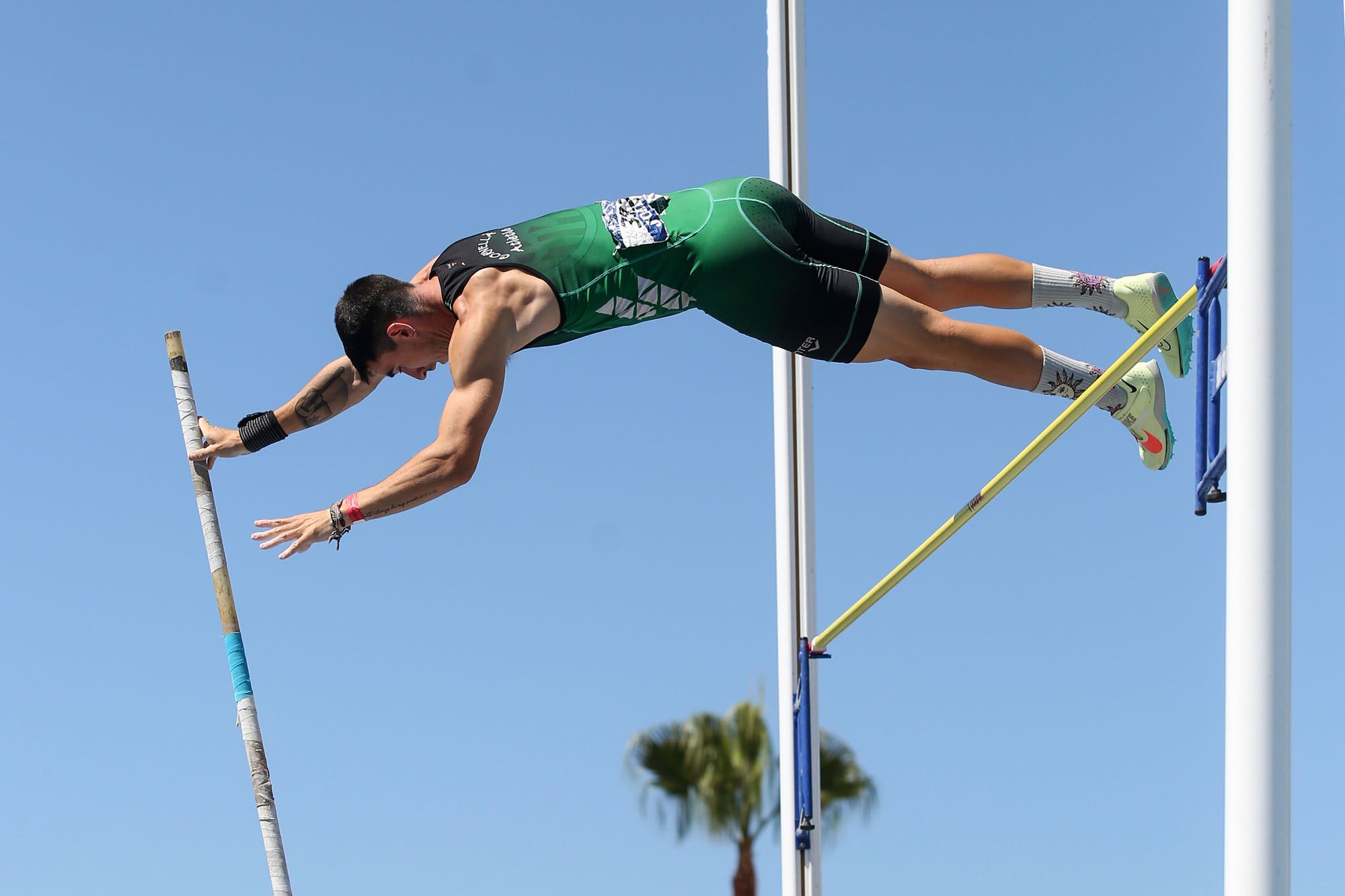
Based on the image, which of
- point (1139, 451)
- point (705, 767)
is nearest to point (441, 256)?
point (1139, 451)

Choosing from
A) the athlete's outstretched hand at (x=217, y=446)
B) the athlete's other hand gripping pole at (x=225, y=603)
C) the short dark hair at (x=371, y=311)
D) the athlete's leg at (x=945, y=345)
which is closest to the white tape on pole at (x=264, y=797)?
the athlete's other hand gripping pole at (x=225, y=603)

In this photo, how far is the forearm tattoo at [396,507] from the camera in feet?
13.4

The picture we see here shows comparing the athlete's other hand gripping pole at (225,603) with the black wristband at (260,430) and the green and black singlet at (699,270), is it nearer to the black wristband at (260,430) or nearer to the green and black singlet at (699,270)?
the black wristband at (260,430)

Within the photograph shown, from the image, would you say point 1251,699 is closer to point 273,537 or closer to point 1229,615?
point 1229,615

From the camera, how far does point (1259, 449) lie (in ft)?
9.07

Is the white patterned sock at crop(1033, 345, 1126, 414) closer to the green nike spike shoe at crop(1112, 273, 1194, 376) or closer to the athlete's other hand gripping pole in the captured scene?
the green nike spike shoe at crop(1112, 273, 1194, 376)

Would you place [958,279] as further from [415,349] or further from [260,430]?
[260,430]

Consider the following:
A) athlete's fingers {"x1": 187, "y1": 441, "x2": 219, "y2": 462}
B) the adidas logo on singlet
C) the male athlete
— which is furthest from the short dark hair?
athlete's fingers {"x1": 187, "y1": 441, "x2": 219, "y2": 462}

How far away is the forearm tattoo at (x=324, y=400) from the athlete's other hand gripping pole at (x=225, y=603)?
39 centimetres

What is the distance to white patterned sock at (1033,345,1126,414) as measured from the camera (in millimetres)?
4777

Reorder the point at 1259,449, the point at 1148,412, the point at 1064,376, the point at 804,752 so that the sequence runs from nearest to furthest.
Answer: the point at 1259,449
the point at 1064,376
the point at 1148,412
the point at 804,752

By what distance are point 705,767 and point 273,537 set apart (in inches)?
368

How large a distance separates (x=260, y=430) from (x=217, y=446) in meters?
0.15

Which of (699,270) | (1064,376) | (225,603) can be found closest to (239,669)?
(225,603)
